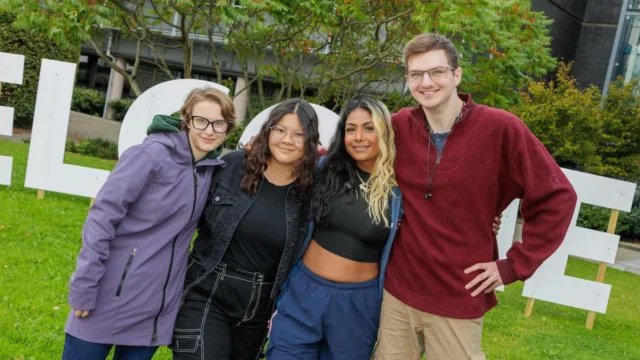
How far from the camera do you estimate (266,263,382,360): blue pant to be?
325cm

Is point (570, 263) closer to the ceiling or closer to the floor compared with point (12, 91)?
closer to the floor

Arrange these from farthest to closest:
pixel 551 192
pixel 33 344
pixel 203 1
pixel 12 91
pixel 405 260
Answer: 1. pixel 12 91
2. pixel 203 1
3. pixel 33 344
4. pixel 405 260
5. pixel 551 192

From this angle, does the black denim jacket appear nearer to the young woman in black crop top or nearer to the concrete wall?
the young woman in black crop top

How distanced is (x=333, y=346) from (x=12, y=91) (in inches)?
662

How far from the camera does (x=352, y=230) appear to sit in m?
3.27

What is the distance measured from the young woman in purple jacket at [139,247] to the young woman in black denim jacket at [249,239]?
12 centimetres

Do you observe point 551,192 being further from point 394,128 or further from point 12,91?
point 12,91

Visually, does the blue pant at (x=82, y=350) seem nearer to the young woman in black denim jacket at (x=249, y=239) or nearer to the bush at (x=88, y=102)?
the young woman in black denim jacket at (x=249, y=239)

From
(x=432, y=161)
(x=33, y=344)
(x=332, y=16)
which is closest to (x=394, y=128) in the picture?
(x=432, y=161)

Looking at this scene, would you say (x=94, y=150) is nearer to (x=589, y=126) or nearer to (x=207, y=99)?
(x=589, y=126)

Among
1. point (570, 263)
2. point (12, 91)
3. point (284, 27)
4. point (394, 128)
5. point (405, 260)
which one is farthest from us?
point (12, 91)

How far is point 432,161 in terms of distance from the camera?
318cm

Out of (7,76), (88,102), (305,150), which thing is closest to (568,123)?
(7,76)

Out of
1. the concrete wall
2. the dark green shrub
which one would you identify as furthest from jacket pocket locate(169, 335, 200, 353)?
the concrete wall
